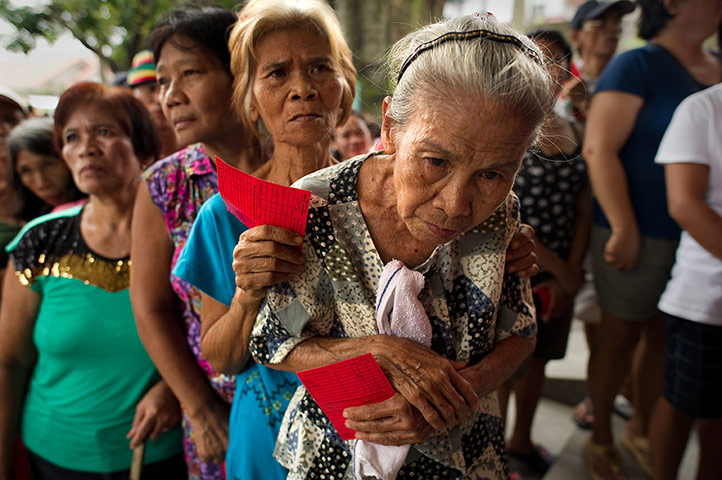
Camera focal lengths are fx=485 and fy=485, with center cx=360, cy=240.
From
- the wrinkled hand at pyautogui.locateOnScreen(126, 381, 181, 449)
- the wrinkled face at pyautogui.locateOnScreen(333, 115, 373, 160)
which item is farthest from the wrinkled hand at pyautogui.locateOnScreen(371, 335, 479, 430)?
the wrinkled face at pyautogui.locateOnScreen(333, 115, 373, 160)

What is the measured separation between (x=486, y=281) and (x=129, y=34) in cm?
426

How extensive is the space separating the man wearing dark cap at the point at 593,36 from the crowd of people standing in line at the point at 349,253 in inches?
4.2

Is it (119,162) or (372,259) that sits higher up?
(119,162)

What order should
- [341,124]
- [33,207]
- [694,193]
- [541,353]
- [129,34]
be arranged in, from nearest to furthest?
[341,124]
[694,193]
[33,207]
[541,353]
[129,34]

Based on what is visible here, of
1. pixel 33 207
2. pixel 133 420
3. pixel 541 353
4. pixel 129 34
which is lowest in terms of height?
pixel 541 353

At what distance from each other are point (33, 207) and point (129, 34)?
2.29 meters

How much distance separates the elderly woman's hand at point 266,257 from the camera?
3.27ft

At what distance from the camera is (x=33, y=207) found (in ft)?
8.47

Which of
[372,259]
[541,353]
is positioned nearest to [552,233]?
[541,353]

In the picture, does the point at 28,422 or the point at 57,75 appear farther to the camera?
the point at 57,75

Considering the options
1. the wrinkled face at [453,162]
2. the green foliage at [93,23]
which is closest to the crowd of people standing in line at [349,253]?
the wrinkled face at [453,162]

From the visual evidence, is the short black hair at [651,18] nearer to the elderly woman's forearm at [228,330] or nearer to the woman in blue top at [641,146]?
the woman in blue top at [641,146]

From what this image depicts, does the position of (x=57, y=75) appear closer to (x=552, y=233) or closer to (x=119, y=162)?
(x=119, y=162)

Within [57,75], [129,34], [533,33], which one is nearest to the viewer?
[533,33]
